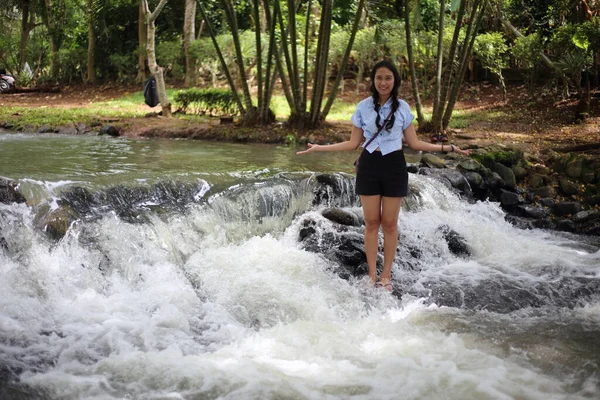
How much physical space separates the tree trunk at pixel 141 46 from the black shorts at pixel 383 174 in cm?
1833

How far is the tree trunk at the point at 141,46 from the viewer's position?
75.3 ft

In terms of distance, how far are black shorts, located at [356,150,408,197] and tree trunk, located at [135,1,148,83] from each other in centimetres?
1833

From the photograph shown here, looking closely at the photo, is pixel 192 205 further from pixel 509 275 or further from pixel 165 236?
pixel 509 275

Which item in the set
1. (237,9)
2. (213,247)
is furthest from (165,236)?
(237,9)

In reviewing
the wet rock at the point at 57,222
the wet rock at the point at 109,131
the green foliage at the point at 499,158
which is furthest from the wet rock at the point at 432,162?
the wet rock at the point at 109,131

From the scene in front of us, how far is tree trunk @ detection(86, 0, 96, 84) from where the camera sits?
82.7 feet

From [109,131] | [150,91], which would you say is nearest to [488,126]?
[150,91]

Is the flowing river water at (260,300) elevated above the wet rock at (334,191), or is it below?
below

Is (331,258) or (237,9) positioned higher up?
(237,9)

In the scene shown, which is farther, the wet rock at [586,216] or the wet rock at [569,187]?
the wet rock at [569,187]

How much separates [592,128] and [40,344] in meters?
13.0

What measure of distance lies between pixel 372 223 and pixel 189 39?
18.2m

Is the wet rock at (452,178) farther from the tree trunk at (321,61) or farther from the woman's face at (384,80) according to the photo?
the woman's face at (384,80)

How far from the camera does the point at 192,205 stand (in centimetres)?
759
